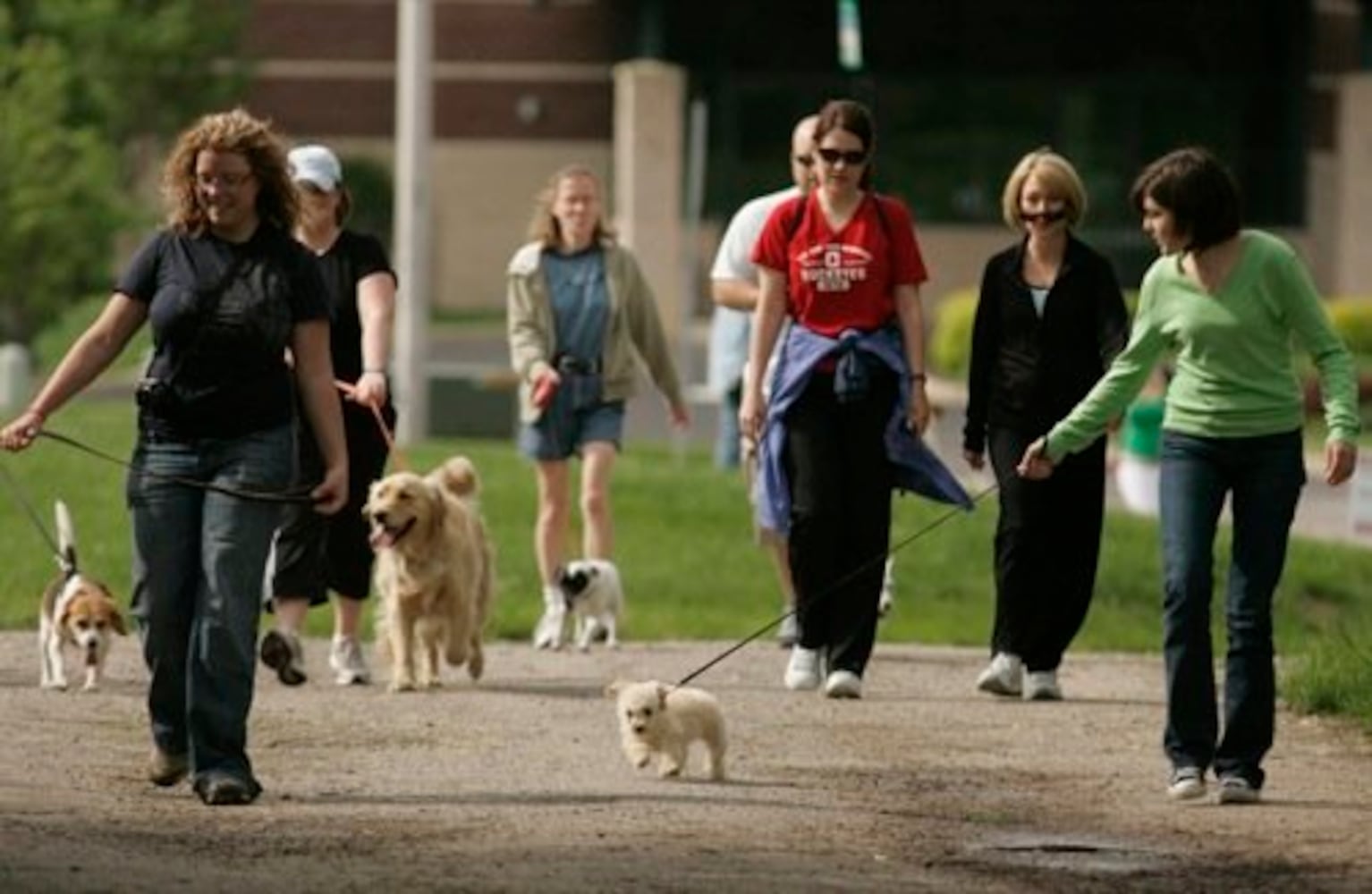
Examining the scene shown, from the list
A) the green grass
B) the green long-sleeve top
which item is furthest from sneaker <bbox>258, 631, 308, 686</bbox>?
the green long-sleeve top

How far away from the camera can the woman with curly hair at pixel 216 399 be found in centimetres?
1205

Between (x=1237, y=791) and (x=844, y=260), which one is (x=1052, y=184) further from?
(x=1237, y=791)

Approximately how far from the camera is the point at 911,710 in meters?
15.4

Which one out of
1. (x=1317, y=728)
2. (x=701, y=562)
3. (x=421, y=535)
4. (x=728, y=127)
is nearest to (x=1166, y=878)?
(x=1317, y=728)

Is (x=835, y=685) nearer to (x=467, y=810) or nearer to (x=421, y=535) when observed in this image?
(x=421, y=535)

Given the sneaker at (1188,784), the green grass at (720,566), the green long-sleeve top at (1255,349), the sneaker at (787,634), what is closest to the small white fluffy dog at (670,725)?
the sneaker at (1188,784)

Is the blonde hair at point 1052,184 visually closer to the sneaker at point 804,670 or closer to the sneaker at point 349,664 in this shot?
the sneaker at point 804,670

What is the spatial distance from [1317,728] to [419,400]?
58.9 ft

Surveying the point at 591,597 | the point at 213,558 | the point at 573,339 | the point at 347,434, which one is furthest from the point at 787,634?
the point at 213,558

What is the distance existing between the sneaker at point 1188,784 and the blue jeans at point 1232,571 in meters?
0.02

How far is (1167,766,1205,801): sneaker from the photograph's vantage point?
1259 cm

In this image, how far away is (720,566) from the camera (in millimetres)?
22312

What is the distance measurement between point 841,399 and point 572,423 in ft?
9.07

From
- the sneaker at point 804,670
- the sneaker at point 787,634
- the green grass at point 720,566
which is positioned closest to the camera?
the sneaker at point 804,670
